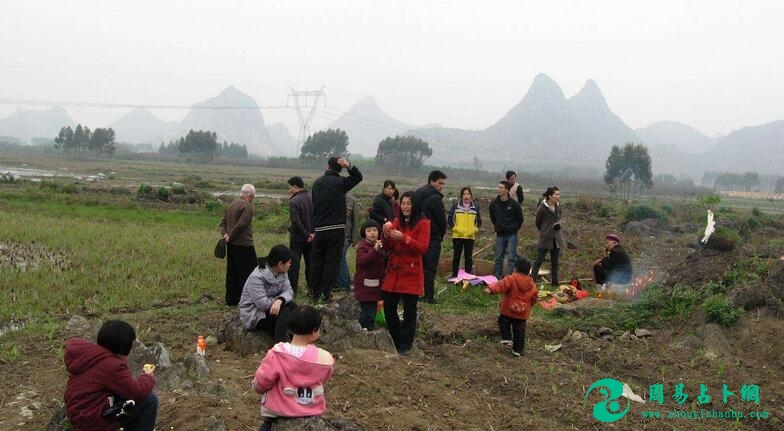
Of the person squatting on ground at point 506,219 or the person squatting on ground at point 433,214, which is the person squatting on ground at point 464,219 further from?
the person squatting on ground at point 433,214

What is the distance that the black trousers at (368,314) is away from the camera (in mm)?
6438

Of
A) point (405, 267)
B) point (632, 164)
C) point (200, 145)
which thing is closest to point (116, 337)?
point (405, 267)

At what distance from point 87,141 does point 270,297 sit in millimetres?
94052

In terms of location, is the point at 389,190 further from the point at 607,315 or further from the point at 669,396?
the point at 669,396

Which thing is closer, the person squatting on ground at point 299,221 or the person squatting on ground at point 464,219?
the person squatting on ground at point 299,221

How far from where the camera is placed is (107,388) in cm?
350

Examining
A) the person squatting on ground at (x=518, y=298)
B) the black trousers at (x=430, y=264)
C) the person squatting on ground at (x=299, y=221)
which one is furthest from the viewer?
the black trousers at (x=430, y=264)

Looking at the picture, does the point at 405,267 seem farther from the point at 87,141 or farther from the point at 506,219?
the point at 87,141

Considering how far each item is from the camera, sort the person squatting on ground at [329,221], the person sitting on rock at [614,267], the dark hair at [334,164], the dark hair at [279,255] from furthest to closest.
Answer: the person sitting on rock at [614,267] < the person squatting on ground at [329,221] < the dark hair at [334,164] < the dark hair at [279,255]

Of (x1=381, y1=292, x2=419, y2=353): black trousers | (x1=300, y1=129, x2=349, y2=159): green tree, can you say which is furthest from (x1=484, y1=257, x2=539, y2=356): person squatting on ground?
(x1=300, y1=129, x2=349, y2=159): green tree

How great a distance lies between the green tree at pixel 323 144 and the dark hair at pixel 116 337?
3207 inches

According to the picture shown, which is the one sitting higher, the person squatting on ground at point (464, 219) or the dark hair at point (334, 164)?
the dark hair at point (334, 164)

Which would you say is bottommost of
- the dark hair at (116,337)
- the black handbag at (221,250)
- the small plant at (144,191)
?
the small plant at (144,191)

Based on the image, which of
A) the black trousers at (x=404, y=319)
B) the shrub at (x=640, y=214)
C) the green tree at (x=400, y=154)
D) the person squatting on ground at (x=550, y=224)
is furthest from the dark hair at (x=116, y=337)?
the green tree at (x=400, y=154)
